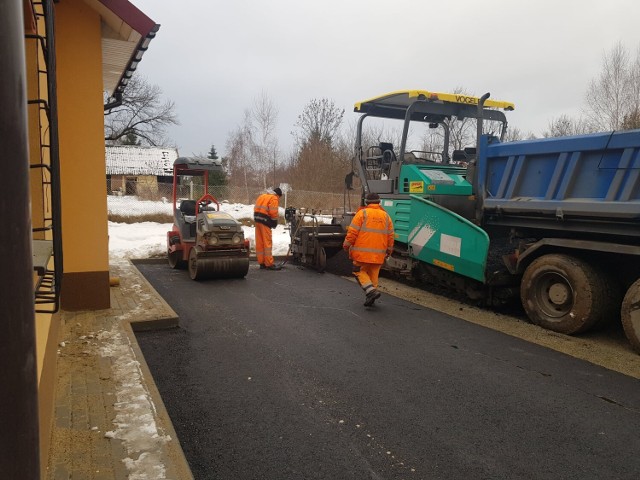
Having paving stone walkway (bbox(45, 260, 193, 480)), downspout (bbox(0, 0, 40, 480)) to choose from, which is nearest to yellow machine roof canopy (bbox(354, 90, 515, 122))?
paving stone walkway (bbox(45, 260, 193, 480))

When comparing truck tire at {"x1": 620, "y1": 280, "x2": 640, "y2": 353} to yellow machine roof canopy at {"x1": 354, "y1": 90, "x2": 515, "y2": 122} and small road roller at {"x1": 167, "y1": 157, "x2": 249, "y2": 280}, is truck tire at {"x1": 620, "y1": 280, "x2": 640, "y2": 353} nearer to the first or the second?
yellow machine roof canopy at {"x1": 354, "y1": 90, "x2": 515, "y2": 122}

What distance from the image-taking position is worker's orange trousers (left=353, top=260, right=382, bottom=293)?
707 centimetres

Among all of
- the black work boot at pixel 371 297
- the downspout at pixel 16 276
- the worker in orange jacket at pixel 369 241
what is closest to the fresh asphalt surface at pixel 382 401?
the black work boot at pixel 371 297

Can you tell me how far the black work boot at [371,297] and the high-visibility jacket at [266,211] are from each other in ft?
12.2

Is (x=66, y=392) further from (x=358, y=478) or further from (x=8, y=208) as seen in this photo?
(x=8, y=208)

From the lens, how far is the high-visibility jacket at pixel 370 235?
7.09m

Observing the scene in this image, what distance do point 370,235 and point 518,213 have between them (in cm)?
204

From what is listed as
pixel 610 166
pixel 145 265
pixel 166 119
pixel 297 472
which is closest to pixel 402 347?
pixel 297 472

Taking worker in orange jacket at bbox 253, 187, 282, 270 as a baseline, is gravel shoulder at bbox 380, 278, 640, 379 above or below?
below

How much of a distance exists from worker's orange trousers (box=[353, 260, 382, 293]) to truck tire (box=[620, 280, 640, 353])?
310 cm

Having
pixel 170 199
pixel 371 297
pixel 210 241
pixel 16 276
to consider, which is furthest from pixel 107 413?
pixel 170 199

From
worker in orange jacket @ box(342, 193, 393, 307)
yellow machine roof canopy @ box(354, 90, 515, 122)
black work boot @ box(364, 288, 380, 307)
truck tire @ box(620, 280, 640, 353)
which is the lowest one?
black work boot @ box(364, 288, 380, 307)

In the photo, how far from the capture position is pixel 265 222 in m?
10.2

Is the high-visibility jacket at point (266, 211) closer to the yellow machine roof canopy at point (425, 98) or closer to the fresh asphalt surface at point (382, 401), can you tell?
the yellow machine roof canopy at point (425, 98)
